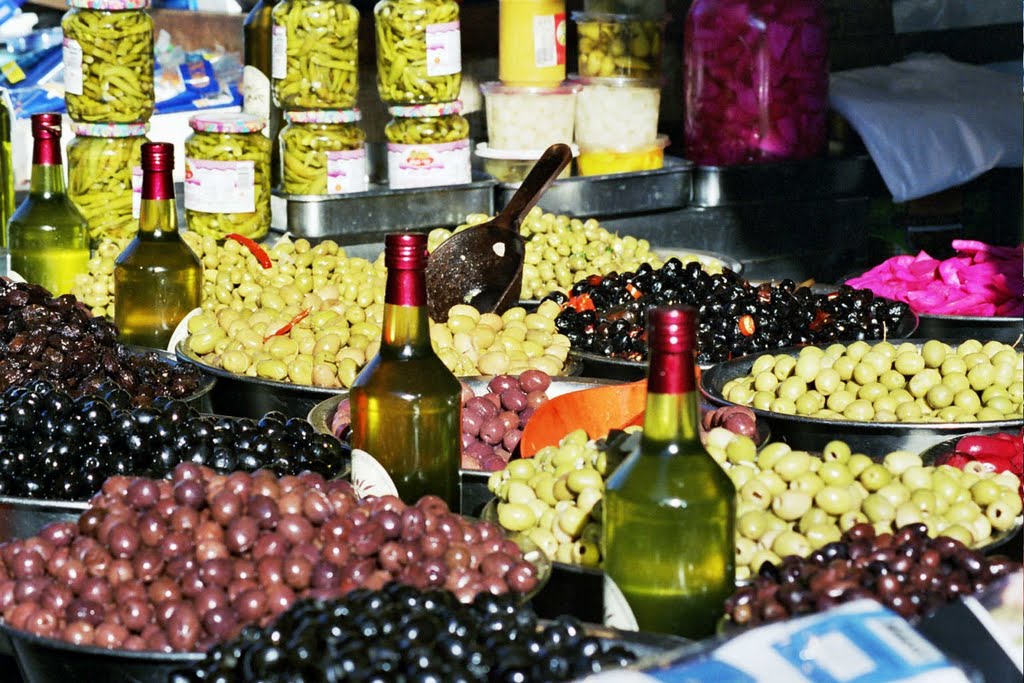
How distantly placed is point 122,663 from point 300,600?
169 mm

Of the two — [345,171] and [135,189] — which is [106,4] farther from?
[345,171]

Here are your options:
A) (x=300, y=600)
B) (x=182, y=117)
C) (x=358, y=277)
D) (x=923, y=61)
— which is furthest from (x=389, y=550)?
(x=923, y=61)

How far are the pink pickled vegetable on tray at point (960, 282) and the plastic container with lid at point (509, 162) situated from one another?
83cm

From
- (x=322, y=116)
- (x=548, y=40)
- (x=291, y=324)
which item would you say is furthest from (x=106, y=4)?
(x=548, y=40)

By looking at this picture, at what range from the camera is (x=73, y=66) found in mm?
3168

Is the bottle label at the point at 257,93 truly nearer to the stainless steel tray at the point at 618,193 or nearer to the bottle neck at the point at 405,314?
the stainless steel tray at the point at 618,193

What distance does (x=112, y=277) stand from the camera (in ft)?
9.41

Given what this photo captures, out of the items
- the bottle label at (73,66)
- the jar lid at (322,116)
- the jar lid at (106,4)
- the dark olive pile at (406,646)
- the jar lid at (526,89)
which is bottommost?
the dark olive pile at (406,646)

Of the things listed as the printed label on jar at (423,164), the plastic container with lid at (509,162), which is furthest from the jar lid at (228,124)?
the plastic container with lid at (509,162)

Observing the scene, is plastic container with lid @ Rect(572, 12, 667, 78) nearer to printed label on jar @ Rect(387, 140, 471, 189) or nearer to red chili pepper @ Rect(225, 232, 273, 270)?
printed label on jar @ Rect(387, 140, 471, 189)

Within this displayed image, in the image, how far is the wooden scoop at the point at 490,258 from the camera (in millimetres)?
2725

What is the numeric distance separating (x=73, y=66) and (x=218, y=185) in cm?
45

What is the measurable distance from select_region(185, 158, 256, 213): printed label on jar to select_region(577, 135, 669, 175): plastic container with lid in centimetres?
97

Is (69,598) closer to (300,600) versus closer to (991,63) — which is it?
(300,600)
